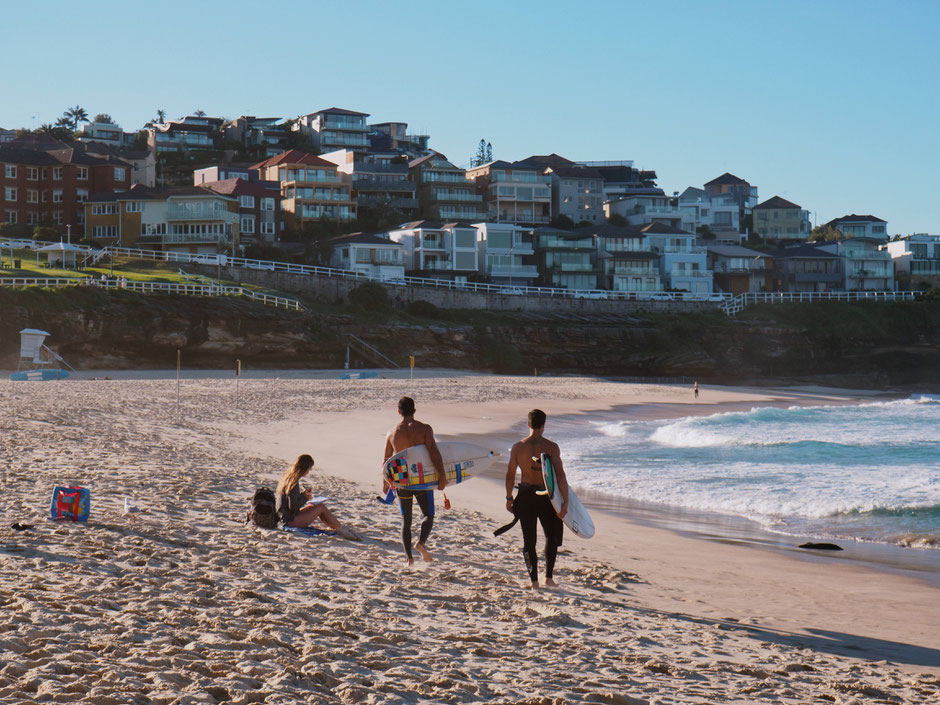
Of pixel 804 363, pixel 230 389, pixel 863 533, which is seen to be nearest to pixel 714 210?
pixel 804 363

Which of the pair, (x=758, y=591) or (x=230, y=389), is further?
(x=230, y=389)

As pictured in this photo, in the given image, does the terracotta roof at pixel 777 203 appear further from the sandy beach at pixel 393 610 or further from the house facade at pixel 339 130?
the sandy beach at pixel 393 610

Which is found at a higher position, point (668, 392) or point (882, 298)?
point (882, 298)

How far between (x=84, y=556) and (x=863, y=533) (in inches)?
388

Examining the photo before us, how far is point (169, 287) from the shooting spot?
47469 millimetres

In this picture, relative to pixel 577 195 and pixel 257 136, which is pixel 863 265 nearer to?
pixel 577 195

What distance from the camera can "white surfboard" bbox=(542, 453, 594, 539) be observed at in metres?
7.36

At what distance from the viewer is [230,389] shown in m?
31.6

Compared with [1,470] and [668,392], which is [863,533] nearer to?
[1,470]

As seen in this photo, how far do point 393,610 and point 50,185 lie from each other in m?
70.9

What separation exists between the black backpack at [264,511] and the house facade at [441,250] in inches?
2302

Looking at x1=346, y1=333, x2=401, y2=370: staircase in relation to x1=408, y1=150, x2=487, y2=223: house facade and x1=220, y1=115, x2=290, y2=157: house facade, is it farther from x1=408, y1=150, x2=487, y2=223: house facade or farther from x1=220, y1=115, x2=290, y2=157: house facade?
x1=220, y1=115, x2=290, y2=157: house facade

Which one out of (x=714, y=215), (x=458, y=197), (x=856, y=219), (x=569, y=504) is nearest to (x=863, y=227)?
(x=856, y=219)

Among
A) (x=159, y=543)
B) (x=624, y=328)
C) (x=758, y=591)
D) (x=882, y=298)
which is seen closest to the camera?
(x=159, y=543)
